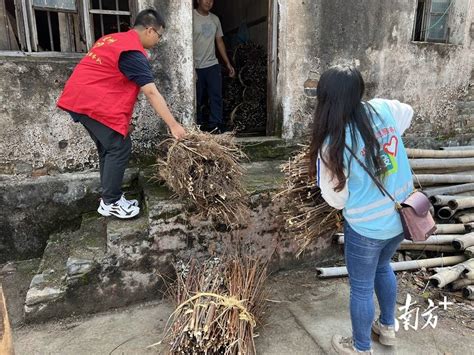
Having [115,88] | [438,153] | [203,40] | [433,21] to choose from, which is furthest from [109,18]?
[433,21]

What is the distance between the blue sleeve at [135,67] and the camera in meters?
2.98

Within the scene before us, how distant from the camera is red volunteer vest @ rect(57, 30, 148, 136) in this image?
3.05 m

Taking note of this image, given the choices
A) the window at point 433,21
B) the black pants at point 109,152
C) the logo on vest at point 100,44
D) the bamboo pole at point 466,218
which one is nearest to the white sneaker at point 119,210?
the black pants at point 109,152

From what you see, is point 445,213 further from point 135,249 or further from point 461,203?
point 135,249

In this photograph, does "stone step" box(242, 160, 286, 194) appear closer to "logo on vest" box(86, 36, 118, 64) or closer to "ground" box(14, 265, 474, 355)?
"ground" box(14, 265, 474, 355)

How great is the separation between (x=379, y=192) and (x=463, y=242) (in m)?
2.12

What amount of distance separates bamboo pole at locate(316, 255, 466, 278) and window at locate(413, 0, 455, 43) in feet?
10.2

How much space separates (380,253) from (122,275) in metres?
1.99

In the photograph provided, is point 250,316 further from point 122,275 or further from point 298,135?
point 298,135

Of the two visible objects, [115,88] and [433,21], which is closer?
[115,88]

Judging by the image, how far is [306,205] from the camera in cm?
270

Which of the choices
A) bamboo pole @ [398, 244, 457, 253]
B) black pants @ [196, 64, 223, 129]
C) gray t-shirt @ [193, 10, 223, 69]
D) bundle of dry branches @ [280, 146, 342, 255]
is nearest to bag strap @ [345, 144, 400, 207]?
bundle of dry branches @ [280, 146, 342, 255]

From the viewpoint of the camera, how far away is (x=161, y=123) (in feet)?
13.1

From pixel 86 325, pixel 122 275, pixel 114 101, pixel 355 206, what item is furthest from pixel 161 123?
pixel 355 206
